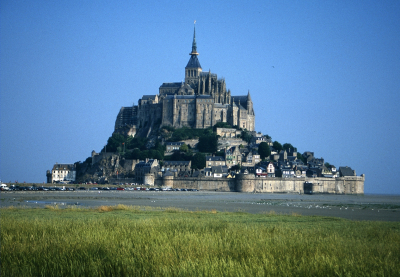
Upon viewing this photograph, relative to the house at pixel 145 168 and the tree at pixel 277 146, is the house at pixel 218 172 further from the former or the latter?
the tree at pixel 277 146

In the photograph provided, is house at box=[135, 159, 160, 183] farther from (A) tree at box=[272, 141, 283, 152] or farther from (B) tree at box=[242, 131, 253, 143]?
(A) tree at box=[272, 141, 283, 152]

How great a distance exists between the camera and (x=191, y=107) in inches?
4385

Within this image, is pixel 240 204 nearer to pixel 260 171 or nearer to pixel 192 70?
pixel 260 171

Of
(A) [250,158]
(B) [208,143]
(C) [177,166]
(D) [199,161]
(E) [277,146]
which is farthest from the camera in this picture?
(E) [277,146]

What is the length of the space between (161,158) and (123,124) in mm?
22808

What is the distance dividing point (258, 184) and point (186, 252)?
80.6 meters

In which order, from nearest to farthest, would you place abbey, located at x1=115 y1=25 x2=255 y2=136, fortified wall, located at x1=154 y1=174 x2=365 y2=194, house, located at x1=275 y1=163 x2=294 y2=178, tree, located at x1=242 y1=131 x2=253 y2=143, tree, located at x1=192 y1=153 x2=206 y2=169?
fortified wall, located at x1=154 y1=174 x2=365 y2=194, house, located at x1=275 y1=163 x2=294 y2=178, tree, located at x1=192 y1=153 x2=206 y2=169, tree, located at x1=242 y1=131 x2=253 y2=143, abbey, located at x1=115 y1=25 x2=255 y2=136

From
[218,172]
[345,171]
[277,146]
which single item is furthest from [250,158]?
[345,171]

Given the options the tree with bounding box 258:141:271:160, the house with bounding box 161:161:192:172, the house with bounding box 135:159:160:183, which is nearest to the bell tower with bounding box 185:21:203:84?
the tree with bounding box 258:141:271:160

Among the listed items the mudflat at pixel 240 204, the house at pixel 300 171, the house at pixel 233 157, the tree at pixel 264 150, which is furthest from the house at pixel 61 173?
the mudflat at pixel 240 204

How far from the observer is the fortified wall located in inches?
3612

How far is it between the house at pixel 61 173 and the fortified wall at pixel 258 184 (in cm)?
2631

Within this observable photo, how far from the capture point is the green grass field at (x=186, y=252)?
1138 cm

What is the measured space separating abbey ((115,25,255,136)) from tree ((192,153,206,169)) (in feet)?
39.7
